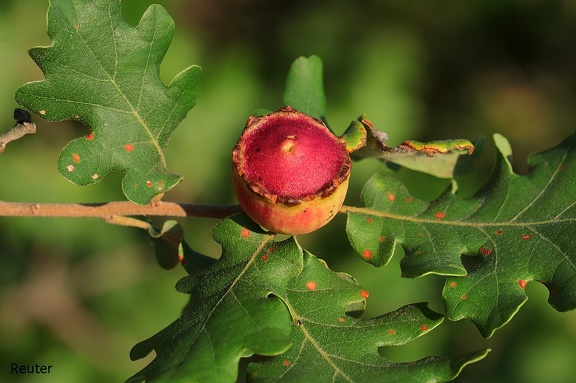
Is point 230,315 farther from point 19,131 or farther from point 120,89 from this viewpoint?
point 19,131

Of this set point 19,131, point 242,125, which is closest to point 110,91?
point 19,131

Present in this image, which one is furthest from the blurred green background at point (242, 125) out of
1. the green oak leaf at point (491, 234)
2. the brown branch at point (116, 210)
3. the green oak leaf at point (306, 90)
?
the green oak leaf at point (491, 234)

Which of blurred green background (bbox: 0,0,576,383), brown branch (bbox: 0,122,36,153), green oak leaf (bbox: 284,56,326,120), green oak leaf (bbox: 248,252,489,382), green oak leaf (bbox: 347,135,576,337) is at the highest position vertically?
brown branch (bbox: 0,122,36,153)

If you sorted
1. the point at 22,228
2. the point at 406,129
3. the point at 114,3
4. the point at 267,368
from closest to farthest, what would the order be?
1. the point at 267,368
2. the point at 114,3
3. the point at 22,228
4. the point at 406,129

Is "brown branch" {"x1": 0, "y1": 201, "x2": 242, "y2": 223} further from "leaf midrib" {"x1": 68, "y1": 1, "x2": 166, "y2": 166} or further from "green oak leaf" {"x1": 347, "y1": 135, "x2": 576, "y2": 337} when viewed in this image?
"green oak leaf" {"x1": 347, "y1": 135, "x2": 576, "y2": 337}

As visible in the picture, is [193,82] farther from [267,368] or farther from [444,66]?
[444,66]

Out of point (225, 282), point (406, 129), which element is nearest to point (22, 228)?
point (406, 129)

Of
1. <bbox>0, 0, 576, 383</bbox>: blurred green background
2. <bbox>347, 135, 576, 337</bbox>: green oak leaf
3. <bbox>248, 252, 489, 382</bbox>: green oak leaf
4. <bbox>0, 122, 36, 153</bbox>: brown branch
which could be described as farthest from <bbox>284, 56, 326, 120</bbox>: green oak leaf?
<bbox>0, 0, 576, 383</bbox>: blurred green background
